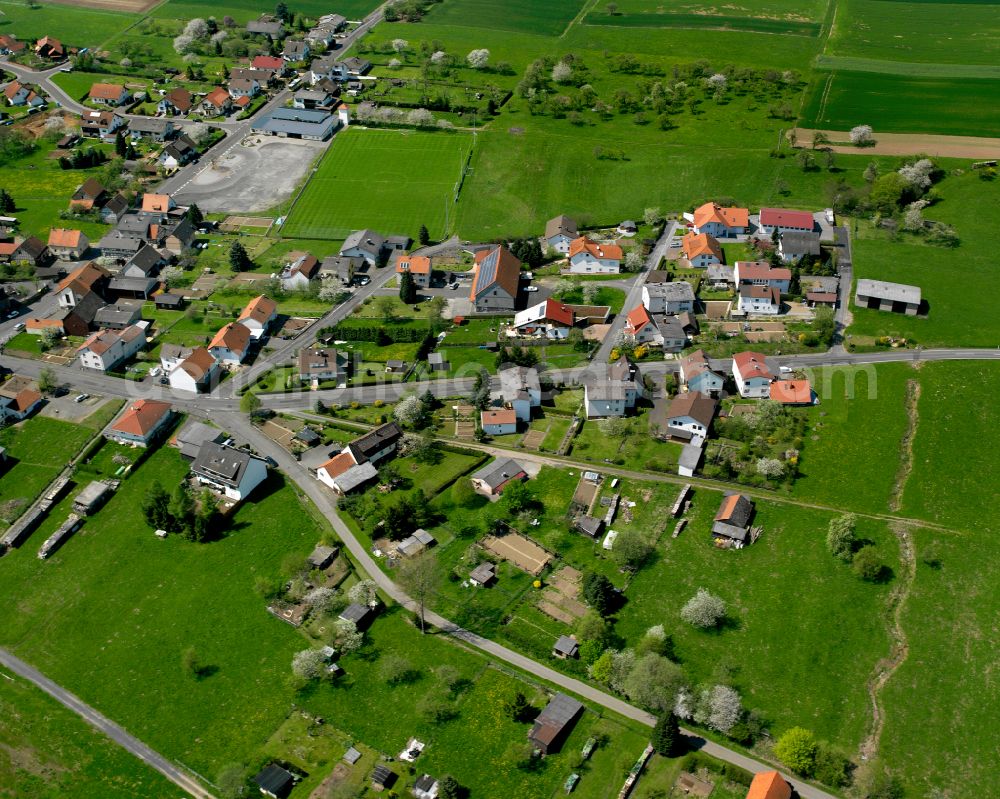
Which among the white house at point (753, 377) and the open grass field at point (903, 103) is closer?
the white house at point (753, 377)

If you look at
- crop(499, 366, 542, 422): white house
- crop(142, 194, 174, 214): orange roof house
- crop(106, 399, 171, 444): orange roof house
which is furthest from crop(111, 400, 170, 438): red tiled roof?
crop(142, 194, 174, 214): orange roof house

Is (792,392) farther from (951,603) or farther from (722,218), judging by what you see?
(722,218)

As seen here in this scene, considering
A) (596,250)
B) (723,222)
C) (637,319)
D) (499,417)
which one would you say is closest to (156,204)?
(596,250)

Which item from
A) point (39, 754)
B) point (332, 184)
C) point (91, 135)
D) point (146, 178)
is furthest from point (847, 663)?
point (91, 135)

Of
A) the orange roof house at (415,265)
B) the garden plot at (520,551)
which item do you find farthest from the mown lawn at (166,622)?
the orange roof house at (415,265)

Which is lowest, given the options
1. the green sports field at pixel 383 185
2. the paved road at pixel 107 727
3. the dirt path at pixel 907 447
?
the dirt path at pixel 907 447

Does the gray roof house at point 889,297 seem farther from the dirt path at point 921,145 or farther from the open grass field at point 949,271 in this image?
the dirt path at point 921,145
